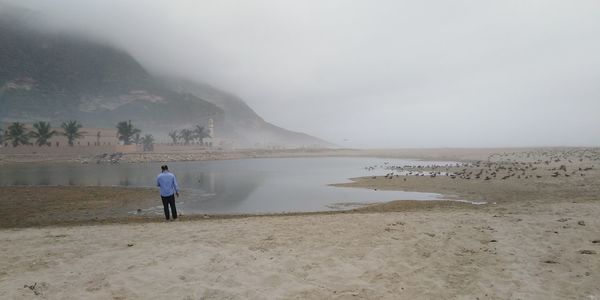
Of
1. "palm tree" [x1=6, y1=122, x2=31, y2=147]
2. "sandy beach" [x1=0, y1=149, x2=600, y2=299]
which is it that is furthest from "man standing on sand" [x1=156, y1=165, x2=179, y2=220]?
"palm tree" [x1=6, y1=122, x2=31, y2=147]

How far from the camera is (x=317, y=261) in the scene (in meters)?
7.80

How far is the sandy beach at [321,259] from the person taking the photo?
6211 mm

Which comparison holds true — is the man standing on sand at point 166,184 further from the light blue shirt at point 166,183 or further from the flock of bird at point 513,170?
the flock of bird at point 513,170

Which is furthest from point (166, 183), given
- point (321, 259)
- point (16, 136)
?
point (16, 136)

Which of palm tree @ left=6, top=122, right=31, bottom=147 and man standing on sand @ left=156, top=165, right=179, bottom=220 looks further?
palm tree @ left=6, top=122, right=31, bottom=147

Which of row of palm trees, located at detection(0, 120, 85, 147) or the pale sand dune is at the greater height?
row of palm trees, located at detection(0, 120, 85, 147)

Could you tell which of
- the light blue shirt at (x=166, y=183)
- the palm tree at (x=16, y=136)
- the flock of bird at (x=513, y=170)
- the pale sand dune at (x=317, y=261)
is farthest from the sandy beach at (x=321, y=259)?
the palm tree at (x=16, y=136)

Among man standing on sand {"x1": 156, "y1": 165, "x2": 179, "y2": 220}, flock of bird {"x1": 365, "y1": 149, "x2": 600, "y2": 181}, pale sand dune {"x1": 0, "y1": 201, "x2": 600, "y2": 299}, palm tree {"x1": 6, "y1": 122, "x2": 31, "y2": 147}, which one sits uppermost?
palm tree {"x1": 6, "y1": 122, "x2": 31, "y2": 147}

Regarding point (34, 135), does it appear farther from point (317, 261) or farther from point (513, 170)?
point (317, 261)

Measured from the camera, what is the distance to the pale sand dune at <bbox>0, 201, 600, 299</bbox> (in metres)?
6.20

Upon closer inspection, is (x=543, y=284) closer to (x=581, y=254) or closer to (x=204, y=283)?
(x=581, y=254)

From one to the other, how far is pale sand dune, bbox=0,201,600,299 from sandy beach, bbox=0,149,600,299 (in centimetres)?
3

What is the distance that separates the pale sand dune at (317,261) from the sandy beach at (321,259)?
0.03 metres

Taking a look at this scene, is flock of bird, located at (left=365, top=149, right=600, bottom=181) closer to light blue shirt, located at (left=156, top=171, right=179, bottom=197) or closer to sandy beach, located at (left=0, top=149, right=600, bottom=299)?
sandy beach, located at (left=0, top=149, right=600, bottom=299)
